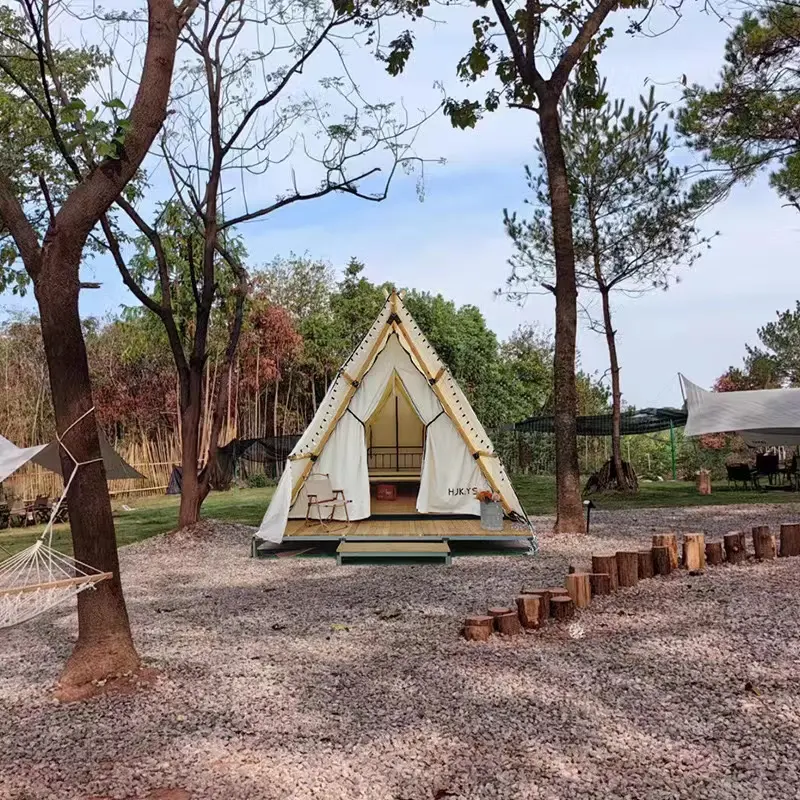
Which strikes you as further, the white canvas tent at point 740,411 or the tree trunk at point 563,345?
Result: the white canvas tent at point 740,411

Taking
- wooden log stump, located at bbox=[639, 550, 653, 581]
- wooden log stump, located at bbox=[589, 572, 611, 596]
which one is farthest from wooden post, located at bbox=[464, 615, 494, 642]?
wooden log stump, located at bbox=[639, 550, 653, 581]

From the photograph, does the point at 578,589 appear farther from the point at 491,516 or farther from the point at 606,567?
the point at 491,516

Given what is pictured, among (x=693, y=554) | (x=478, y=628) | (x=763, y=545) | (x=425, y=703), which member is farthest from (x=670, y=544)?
(x=425, y=703)

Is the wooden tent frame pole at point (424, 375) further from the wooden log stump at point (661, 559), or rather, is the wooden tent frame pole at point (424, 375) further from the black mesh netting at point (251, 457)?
the black mesh netting at point (251, 457)

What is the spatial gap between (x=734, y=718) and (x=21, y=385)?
1608 cm

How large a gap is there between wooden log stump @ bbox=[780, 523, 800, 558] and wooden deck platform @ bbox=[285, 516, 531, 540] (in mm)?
2195

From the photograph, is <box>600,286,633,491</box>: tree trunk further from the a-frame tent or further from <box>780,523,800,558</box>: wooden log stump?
<box>780,523,800,558</box>: wooden log stump

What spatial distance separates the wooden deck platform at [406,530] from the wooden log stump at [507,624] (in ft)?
9.69

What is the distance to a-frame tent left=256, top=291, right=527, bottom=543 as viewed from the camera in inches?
315

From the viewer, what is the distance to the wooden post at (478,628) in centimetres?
414

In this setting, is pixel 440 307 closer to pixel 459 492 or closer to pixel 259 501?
pixel 259 501

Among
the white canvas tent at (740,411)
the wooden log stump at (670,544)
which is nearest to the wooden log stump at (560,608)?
the wooden log stump at (670,544)

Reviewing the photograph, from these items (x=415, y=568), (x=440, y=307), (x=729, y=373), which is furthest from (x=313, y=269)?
(x=415, y=568)

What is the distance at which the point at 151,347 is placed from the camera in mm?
18234
